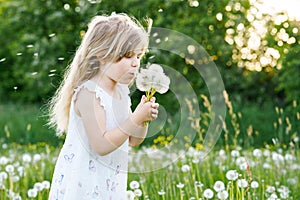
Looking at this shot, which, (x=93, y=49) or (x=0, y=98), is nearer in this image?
(x=93, y=49)

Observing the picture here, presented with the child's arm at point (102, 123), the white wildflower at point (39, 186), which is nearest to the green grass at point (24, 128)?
the white wildflower at point (39, 186)

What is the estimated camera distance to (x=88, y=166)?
225 centimetres

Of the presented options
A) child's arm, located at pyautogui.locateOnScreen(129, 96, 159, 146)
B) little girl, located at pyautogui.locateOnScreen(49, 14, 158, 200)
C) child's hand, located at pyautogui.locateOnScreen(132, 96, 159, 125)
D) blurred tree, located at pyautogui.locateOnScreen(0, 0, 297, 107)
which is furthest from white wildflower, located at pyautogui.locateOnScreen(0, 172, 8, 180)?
blurred tree, located at pyautogui.locateOnScreen(0, 0, 297, 107)

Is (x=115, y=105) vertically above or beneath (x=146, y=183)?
above

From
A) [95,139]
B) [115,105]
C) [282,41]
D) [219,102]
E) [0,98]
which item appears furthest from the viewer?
[0,98]

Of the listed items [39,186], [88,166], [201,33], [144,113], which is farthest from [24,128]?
[144,113]

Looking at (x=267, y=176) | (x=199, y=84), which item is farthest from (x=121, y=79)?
(x=199, y=84)

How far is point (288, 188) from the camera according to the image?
333cm

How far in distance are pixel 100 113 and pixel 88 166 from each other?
0.20 m

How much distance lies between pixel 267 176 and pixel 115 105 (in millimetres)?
1481

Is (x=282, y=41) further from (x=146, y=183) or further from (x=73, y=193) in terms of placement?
(x=73, y=193)

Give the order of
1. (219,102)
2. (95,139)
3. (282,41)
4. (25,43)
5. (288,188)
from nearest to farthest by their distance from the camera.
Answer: (95,139)
(288,188)
(219,102)
(282,41)
(25,43)

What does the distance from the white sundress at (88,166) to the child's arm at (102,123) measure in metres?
0.03

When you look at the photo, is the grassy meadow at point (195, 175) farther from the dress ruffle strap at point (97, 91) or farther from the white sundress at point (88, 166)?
the dress ruffle strap at point (97, 91)
